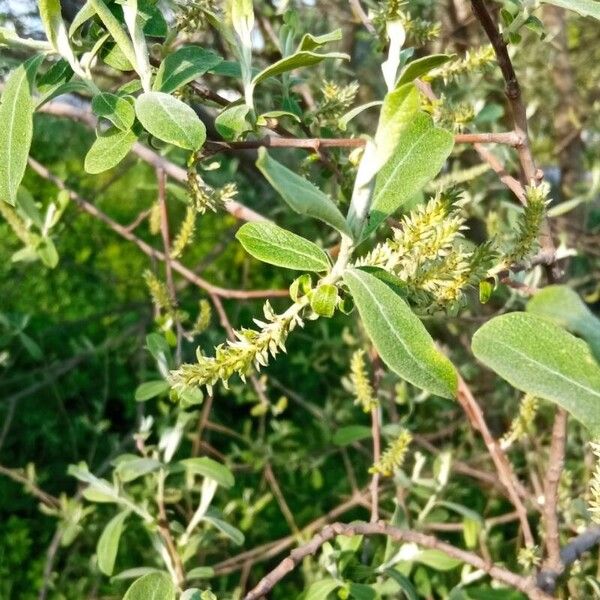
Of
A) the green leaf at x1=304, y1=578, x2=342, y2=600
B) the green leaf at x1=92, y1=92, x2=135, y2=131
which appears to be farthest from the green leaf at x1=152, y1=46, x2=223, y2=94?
the green leaf at x1=304, y1=578, x2=342, y2=600

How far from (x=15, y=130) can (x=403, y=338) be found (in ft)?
1.12

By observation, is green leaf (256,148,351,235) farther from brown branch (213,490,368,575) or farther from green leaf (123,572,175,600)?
brown branch (213,490,368,575)

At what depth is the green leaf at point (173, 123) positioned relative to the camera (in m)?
0.52

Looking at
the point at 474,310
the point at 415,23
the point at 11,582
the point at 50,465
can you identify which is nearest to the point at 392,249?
the point at 415,23

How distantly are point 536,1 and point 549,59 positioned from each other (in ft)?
6.28

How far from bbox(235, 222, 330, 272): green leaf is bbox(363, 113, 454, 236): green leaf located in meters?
0.04

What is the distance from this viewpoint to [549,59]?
7.80 ft

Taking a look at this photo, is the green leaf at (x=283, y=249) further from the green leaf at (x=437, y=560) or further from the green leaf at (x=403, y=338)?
the green leaf at (x=437, y=560)

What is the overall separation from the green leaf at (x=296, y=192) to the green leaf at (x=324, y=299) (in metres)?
0.05

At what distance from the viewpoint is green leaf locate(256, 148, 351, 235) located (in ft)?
1.30

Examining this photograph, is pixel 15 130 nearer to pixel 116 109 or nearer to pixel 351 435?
pixel 116 109

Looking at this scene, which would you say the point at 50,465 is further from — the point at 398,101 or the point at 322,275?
the point at 398,101

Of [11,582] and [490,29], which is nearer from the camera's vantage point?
[490,29]

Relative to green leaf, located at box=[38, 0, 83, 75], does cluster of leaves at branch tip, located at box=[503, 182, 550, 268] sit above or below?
above
